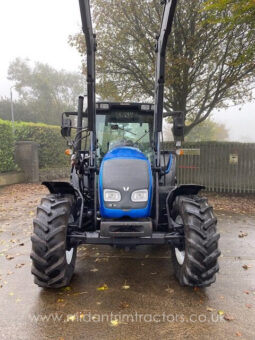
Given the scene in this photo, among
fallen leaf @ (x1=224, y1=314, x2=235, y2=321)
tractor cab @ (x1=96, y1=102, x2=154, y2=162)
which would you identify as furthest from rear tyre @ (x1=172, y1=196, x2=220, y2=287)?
tractor cab @ (x1=96, y1=102, x2=154, y2=162)

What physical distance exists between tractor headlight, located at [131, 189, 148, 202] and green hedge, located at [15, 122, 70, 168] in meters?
10.9

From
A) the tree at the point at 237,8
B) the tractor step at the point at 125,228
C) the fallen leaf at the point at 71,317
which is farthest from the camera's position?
the tree at the point at 237,8

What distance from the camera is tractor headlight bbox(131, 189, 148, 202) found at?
3.29m

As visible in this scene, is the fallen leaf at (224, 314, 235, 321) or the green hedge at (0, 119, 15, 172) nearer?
the fallen leaf at (224, 314, 235, 321)

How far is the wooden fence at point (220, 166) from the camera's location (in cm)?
988

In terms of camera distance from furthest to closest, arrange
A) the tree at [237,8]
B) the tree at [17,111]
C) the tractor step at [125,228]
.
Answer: the tree at [17,111] < the tree at [237,8] < the tractor step at [125,228]

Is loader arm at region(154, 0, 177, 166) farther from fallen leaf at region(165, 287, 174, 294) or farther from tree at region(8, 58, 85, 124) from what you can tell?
tree at region(8, 58, 85, 124)

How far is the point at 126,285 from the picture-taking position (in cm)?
344

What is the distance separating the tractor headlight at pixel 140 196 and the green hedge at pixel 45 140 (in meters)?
10.9

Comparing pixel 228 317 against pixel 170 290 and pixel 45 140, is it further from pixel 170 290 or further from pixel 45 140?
pixel 45 140

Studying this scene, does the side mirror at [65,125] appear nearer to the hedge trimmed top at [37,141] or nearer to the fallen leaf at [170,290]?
the fallen leaf at [170,290]

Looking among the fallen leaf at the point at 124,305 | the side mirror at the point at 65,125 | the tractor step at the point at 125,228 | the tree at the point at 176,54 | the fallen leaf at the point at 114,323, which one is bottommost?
the fallen leaf at the point at 114,323

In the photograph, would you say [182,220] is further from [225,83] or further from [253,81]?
[253,81]

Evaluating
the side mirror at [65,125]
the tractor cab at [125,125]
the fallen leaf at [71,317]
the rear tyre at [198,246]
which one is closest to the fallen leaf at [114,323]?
the fallen leaf at [71,317]
